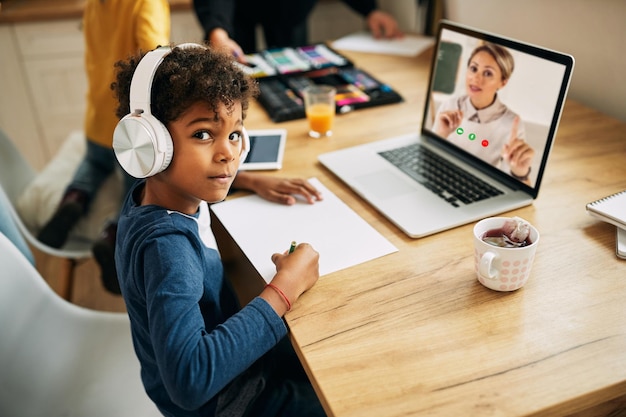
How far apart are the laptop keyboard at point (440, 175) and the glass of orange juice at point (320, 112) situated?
7.2 inches

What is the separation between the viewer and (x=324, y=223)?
3.42 feet

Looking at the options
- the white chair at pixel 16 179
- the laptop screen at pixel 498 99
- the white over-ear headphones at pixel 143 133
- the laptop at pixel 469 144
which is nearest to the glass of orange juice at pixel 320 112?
the laptop at pixel 469 144

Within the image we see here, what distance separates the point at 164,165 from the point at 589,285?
0.65 m

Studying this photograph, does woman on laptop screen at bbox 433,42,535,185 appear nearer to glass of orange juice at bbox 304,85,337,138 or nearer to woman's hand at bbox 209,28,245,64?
glass of orange juice at bbox 304,85,337,138

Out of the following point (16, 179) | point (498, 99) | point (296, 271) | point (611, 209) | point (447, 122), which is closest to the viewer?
point (296, 271)

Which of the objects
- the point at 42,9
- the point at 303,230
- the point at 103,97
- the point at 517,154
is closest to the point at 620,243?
the point at 517,154

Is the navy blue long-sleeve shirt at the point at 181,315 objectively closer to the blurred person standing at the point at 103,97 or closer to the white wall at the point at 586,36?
the blurred person standing at the point at 103,97

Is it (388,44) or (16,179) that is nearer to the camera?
(16,179)

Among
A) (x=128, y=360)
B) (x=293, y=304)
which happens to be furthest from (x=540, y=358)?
(x=128, y=360)

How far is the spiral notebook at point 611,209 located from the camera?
0.96m

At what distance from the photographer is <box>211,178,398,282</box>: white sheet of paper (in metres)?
0.95

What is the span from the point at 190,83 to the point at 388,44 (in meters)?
1.38

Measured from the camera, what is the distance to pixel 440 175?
3.82 feet

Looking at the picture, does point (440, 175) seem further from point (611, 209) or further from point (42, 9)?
point (42, 9)
